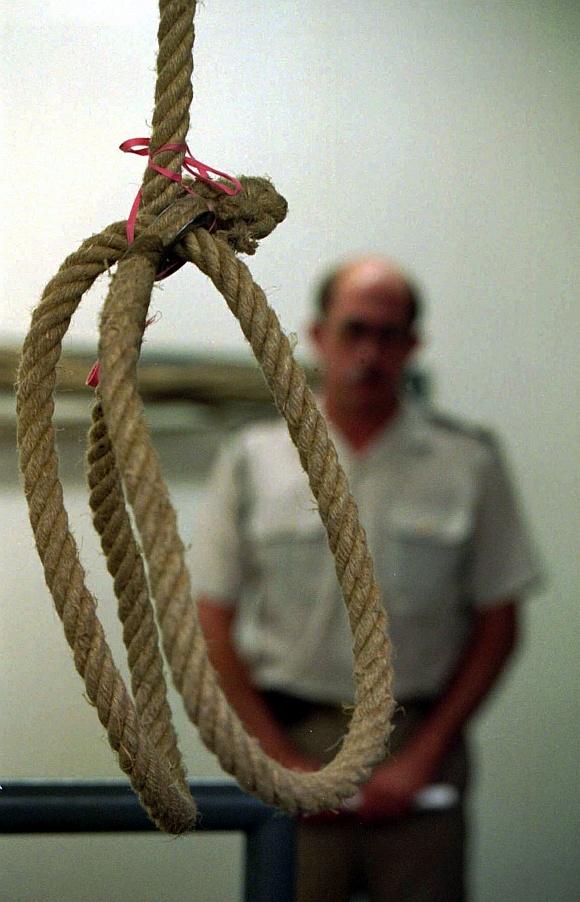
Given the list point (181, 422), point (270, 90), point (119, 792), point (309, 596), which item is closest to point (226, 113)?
point (270, 90)

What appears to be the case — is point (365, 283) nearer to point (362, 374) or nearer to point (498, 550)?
point (362, 374)

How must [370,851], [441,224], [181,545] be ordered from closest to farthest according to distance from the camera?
1. [181,545]
2. [370,851]
3. [441,224]

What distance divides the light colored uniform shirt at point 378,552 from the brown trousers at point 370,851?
2cm

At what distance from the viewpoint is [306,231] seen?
0.85 m

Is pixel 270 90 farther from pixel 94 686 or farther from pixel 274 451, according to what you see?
pixel 94 686

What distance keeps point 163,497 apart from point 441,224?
733 millimetres

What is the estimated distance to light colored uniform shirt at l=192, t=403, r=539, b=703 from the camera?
2.28 feet

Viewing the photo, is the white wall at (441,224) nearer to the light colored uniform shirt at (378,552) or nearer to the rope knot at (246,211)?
the light colored uniform shirt at (378,552)

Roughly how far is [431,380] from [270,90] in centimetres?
28

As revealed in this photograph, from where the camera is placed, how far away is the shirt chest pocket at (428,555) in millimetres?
709

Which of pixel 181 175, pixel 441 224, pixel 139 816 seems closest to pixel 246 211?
pixel 181 175

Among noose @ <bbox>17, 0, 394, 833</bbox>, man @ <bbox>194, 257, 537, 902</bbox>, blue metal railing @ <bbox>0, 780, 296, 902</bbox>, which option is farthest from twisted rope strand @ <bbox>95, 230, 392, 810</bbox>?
man @ <bbox>194, 257, 537, 902</bbox>

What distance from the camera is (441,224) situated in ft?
2.86

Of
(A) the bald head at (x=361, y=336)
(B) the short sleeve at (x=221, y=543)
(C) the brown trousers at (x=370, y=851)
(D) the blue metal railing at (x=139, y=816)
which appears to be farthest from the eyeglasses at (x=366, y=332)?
(D) the blue metal railing at (x=139, y=816)
